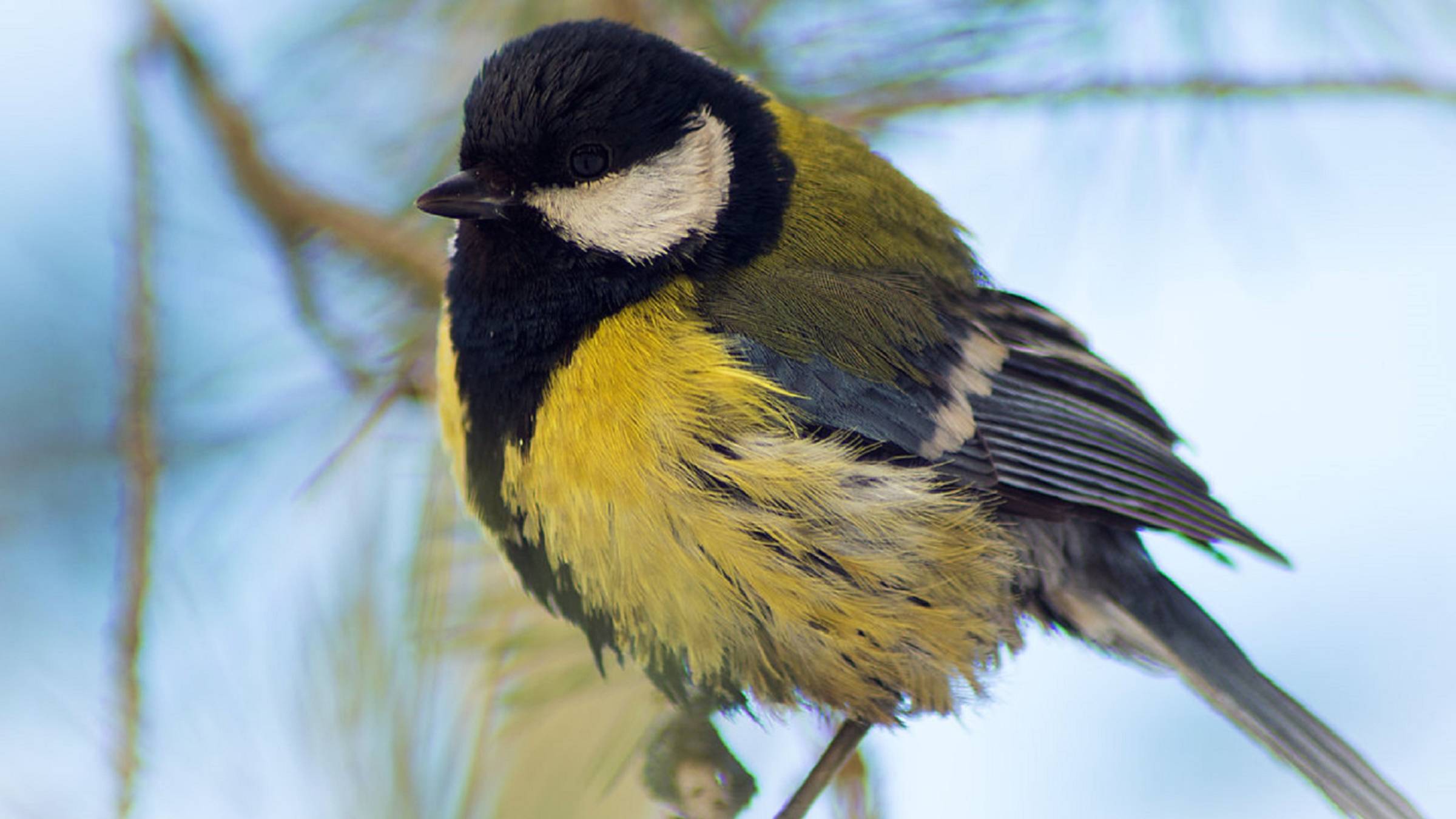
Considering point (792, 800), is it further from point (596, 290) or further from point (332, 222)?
point (332, 222)

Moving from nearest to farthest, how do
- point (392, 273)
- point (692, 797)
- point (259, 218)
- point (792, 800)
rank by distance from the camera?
point (692, 797) < point (792, 800) < point (259, 218) < point (392, 273)

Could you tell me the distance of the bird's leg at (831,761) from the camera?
1.50 m

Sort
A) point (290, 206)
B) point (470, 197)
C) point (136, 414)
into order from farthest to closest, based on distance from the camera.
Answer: point (290, 206), point (470, 197), point (136, 414)

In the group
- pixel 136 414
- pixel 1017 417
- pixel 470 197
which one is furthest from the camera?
pixel 1017 417

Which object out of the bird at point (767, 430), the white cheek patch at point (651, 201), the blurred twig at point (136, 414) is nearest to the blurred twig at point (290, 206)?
the blurred twig at point (136, 414)

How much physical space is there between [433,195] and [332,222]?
400 mm

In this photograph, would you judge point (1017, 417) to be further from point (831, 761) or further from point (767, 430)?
point (831, 761)

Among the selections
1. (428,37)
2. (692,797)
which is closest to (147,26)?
(428,37)

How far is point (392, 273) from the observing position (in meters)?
1.79

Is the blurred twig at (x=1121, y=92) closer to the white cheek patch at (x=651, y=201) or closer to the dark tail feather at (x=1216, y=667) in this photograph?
the white cheek patch at (x=651, y=201)

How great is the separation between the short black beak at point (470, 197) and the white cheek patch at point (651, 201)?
1.3 inches

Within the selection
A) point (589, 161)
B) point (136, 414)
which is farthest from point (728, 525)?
point (136, 414)

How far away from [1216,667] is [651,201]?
976 mm

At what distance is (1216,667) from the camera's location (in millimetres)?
1588
